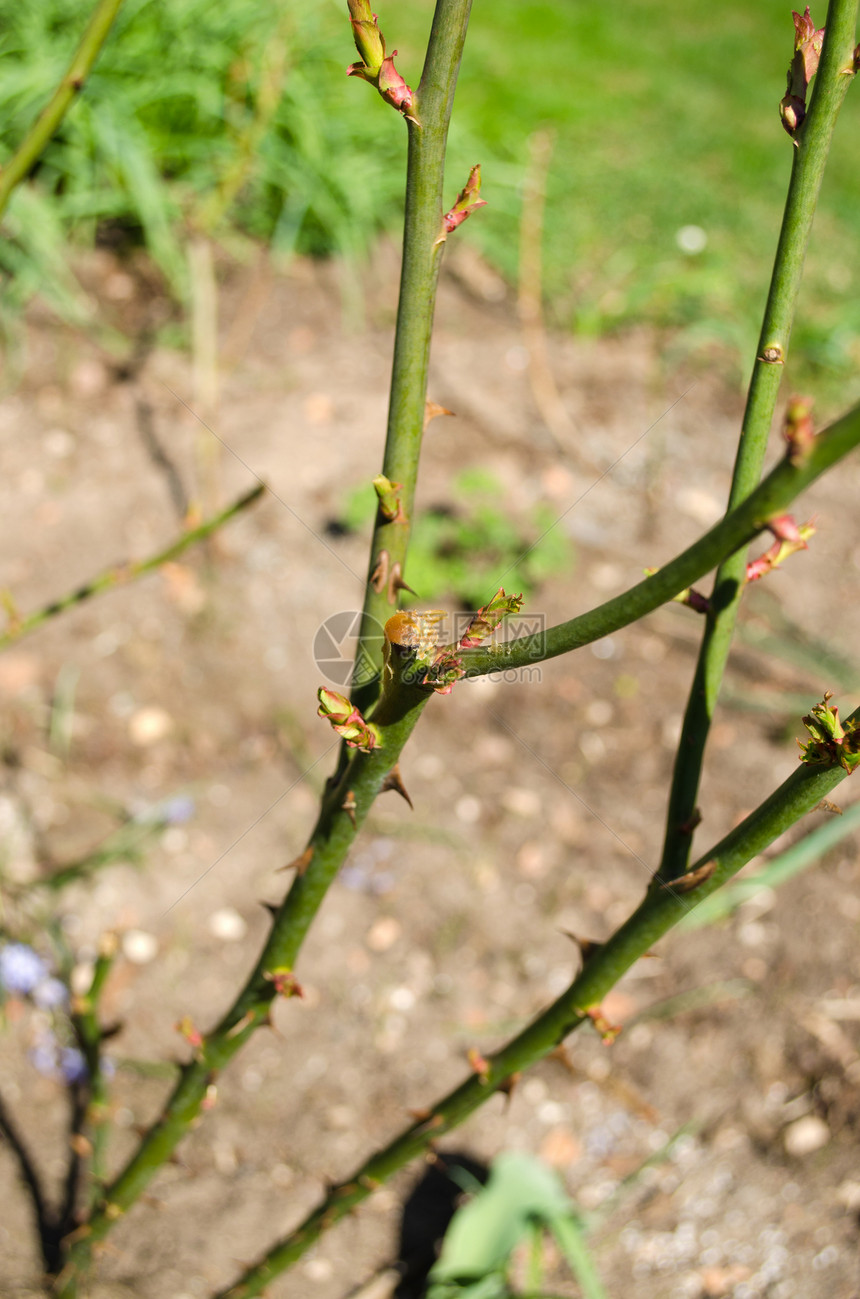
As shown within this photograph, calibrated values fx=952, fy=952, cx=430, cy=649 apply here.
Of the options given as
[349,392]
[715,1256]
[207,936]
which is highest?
[349,392]

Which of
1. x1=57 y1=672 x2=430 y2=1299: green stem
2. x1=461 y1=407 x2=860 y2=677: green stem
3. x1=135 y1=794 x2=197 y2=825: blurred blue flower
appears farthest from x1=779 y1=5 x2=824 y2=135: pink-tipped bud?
x1=135 y1=794 x2=197 y2=825: blurred blue flower

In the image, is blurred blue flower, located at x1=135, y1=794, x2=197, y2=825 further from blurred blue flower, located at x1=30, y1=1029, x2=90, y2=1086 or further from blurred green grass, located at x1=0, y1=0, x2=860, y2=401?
blurred green grass, located at x1=0, y1=0, x2=860, y2=401

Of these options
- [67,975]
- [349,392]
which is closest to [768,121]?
[349,392]

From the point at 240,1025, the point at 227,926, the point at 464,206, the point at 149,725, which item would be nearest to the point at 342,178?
the point at 149,725

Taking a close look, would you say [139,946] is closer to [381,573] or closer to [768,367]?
[381,573]

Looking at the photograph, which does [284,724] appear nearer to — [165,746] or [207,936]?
[165,746]

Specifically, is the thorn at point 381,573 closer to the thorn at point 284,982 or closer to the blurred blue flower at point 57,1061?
the thorn at point 284,982
